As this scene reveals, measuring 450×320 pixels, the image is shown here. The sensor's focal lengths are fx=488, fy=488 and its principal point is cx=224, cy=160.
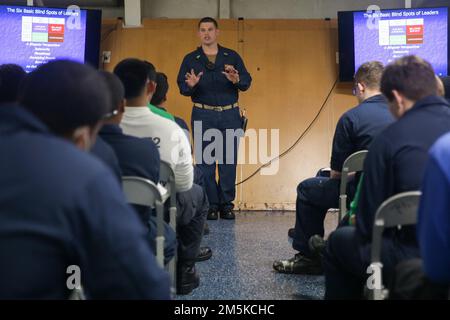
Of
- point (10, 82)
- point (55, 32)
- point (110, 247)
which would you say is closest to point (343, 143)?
point (10, 82)

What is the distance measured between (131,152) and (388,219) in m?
0.94

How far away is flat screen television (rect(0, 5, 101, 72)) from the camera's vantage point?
4816 mm

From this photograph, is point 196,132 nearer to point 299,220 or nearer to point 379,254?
point 299,220

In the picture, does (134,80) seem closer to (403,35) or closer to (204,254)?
(204,254)

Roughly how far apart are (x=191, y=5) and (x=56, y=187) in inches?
203

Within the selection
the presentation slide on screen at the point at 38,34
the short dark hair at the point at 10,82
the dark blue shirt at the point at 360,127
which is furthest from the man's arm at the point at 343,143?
the presentation slide on screen at the point at 38,34

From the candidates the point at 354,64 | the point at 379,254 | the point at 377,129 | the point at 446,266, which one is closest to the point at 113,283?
the point at 446,266

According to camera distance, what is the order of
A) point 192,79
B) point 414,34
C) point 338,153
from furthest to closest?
point 414,34 < point 192,79 < point 338,153

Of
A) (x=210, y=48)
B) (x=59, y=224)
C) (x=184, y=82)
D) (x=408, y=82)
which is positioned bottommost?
(x=59, y=224)

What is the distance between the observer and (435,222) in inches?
43.1

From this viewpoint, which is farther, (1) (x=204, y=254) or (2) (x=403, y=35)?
(2) (x=403, y=35)

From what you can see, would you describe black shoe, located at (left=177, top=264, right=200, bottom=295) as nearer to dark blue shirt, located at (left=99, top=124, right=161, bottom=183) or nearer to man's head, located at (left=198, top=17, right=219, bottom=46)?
dark blue shirt, located at (left=99, top=124, right=161, bottom=183)

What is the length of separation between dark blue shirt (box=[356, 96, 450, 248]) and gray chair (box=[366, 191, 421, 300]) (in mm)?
64

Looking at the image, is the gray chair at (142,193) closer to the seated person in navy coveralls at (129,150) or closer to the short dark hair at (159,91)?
the seated person in navy coveralls at (129,150)
